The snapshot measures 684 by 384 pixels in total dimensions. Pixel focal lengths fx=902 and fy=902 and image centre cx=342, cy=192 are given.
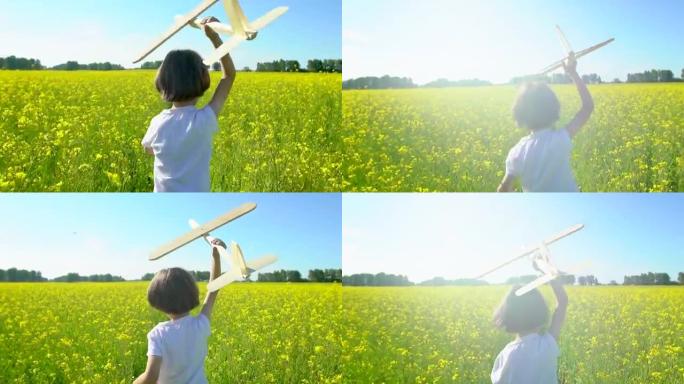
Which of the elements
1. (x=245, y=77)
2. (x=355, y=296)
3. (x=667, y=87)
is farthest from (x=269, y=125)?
(x=667, y=87)

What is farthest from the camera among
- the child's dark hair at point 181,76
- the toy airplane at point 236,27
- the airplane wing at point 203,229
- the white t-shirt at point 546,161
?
the white t-shirt at point 546,161

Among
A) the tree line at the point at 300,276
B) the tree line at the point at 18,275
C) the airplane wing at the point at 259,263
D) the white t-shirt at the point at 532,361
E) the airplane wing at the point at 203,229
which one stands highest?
the airplane wing at the point at 203,229

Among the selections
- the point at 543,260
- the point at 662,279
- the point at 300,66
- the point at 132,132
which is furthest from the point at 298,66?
the point at 662,279

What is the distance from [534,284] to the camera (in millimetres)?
3238

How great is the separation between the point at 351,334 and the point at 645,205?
1.53 meters

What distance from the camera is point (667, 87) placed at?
14.8 feet

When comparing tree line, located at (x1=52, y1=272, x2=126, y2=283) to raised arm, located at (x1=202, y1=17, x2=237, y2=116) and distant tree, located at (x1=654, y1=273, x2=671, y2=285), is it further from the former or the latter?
distant tree, located at (x1=654, y1=273, x2=671, y2=285)

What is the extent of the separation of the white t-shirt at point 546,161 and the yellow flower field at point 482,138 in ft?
3.05

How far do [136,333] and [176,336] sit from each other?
1.46 meters

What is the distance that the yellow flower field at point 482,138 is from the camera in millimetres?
4375

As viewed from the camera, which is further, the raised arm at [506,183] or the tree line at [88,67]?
the tree line at [88,67]

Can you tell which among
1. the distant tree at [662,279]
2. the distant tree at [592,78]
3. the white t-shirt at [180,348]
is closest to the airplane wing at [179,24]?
the white t-shirt at [180,348]

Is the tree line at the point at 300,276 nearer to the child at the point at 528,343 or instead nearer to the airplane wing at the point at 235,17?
the child at the point at 528,343

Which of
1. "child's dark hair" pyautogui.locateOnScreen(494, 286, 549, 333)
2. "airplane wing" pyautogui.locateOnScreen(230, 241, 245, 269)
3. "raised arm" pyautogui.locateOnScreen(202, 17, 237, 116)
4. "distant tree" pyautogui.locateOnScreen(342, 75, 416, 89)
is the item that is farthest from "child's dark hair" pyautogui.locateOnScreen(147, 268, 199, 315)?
"distant tree" pyautogui.locateOnScreen(342, 75, 416, 89)
